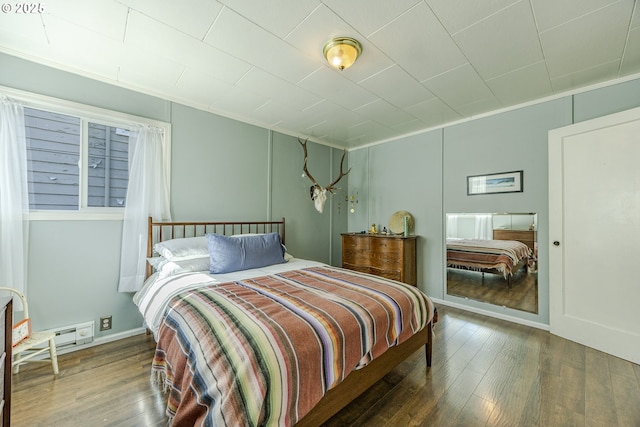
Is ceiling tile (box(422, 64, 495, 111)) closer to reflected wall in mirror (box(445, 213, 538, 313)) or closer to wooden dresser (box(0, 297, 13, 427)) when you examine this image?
reflected wall in mirror (box(445, 213, 538, 313))

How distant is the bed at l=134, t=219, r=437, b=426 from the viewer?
43.4 inches

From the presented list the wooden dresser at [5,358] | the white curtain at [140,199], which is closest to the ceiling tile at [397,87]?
the white curtain at [140,199]

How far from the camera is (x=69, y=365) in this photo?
6.97ft

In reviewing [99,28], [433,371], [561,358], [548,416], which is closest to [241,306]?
[433,371]

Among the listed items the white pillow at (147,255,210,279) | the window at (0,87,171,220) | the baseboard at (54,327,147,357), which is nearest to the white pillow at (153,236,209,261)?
the white pillow at (147,255,210,279)

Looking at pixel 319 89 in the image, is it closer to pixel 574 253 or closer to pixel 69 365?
pixel 574 253

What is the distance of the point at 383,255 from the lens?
152 inches

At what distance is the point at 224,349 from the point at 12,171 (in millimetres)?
2439

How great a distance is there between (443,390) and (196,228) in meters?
2.90

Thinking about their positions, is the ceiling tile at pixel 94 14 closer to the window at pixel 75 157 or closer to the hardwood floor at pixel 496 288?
the window at pixel 75 157

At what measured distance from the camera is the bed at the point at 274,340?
3.61 ft

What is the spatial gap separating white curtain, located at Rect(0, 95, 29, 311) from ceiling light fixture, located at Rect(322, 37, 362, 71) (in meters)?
2.60

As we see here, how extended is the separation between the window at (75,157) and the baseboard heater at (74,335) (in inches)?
39.8

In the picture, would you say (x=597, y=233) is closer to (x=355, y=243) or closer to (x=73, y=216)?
(x=355, y=243)
